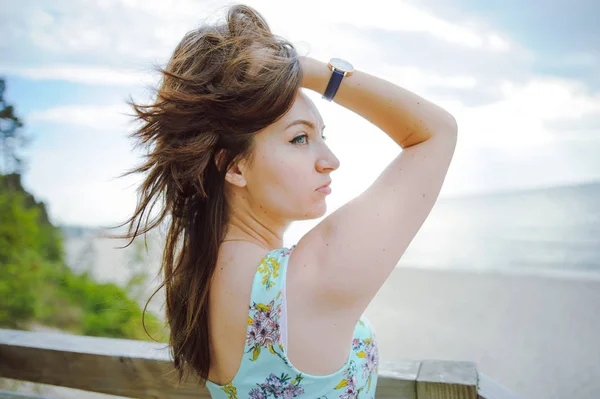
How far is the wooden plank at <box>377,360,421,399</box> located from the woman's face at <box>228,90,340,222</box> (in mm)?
486

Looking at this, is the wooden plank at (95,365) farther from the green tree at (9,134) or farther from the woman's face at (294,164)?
the green tree at (9,134)

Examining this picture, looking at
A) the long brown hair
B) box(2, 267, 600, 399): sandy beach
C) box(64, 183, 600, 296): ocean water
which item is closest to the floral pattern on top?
the long brown hair

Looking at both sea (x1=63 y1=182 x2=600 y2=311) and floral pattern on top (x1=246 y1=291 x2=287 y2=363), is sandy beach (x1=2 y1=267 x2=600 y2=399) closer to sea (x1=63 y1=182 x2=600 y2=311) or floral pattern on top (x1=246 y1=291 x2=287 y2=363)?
sea (x1=63 y1=182 x2=600 y2=311)

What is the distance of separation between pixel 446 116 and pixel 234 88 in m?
0.46

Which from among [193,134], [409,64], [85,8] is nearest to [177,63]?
[193,134]

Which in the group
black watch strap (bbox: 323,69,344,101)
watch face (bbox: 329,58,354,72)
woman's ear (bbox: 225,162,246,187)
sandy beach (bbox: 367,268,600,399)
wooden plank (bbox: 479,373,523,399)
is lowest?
sandy beach (bbox: 367,268,600,399)

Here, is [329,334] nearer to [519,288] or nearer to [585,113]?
[519,288]

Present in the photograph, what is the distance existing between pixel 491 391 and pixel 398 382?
226 mm

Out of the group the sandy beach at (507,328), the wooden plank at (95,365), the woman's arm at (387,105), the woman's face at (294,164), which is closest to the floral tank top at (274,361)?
the woman's face at (294,164)

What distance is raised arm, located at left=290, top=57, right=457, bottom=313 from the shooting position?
1.04 meters

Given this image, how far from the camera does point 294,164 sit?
3.95ft

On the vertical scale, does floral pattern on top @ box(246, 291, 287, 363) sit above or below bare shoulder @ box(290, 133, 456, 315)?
below

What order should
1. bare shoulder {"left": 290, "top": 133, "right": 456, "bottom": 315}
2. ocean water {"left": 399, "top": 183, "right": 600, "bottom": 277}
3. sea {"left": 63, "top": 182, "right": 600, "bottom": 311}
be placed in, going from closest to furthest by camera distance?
bare shoulder {"left": 290, "top": 133, "right": 456, "bottom": 315}, sea {"left": 63, "top": 182, "right": 600, "bottom": 311}, ocean water {"left": 399, "top": 183, "right": 600, "bottom": 277}

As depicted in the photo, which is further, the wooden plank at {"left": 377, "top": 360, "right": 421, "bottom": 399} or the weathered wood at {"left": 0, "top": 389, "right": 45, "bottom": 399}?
the weathered wood at {"left": 0, "top": 389, "right": 45, "bottom": 399}
